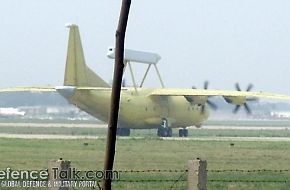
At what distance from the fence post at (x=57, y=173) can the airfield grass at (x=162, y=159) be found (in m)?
7.22


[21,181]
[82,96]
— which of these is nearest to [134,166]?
[21,181]

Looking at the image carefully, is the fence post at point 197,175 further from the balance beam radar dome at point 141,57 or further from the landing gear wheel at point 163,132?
the landing gear wheel at point 163,132

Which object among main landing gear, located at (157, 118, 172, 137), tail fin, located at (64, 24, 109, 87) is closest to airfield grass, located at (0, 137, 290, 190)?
tail fin, located at (64, 24, 109, 87)

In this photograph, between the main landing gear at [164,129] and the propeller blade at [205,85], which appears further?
the propeller blade at [205,85]

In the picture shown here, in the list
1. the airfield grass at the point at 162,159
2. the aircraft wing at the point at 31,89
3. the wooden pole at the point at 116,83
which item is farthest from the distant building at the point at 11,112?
the wooden pole at the point at 116,83

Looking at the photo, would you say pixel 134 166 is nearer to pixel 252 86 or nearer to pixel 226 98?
pixel 226 98

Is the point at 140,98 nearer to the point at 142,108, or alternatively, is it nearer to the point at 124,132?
the point at 142,108

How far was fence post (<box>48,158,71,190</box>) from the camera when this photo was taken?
11.7m

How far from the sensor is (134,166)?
28.3 metres

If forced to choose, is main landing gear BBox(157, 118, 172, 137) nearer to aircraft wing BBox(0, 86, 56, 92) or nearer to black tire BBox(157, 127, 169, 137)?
black tire BBox(157, 127, 169, 137)

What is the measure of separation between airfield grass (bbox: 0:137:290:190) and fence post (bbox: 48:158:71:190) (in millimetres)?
7224

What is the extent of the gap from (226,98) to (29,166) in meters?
30.1

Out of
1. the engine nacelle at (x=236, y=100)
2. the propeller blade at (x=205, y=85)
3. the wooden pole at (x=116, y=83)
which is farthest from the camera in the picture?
the propeller blade at (x=205, y=85)

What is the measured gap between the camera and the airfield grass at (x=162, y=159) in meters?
20.9
